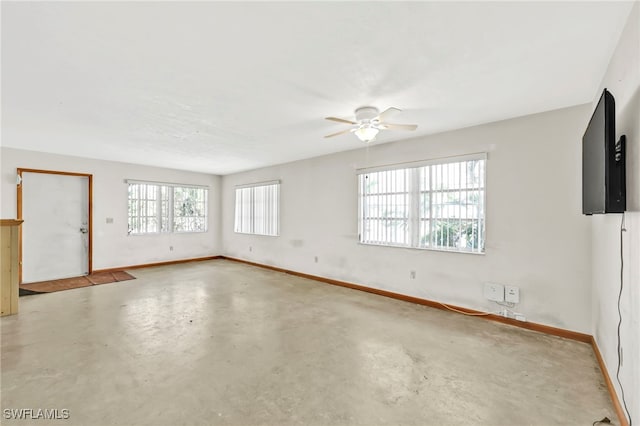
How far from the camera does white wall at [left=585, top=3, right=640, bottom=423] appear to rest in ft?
5.04

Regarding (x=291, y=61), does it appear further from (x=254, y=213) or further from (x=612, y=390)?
(x=254, y=213)

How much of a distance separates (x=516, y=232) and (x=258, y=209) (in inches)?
211

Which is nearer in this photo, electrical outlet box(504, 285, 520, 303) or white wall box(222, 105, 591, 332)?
white wall box(222, 105, 591, 332)

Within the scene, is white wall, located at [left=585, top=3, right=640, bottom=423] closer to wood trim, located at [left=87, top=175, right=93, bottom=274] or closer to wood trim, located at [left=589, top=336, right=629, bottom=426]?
wood trim, located at [left=589, top=336, right=629, bottom=426]

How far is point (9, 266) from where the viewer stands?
3.54 metres

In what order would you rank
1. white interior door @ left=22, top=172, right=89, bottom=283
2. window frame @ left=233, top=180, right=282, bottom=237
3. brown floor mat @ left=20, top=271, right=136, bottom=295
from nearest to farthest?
brown floor mat @ left=20, top=271, right=136, bottom=295
white interior door @ left=22, top=172, right=89, bottom=283
window frame @ left=233, top=180, right=282, bottom=237

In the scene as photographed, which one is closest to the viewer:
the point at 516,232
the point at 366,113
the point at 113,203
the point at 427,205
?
the point at 366,113

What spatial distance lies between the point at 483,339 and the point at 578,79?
2618 millimetres

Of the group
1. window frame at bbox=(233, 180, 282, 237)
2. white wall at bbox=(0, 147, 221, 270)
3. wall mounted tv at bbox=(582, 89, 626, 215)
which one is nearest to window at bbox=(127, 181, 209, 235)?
white wall at bbox=(0, 147, 221, 270)

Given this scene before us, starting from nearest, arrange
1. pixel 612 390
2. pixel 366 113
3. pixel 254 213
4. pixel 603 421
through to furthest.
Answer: pixel 603 421 < pixel 612 390 < pixel 366 113 < pixel 254 213

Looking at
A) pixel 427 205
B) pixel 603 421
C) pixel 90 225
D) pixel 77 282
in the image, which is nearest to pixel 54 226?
pixel 90 225

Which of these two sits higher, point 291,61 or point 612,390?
point 291,61

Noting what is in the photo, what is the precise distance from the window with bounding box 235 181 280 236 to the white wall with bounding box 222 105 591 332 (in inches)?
82.4

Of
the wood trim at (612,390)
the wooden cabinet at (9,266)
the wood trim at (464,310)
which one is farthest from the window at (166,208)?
the wood trim at (612,390)
